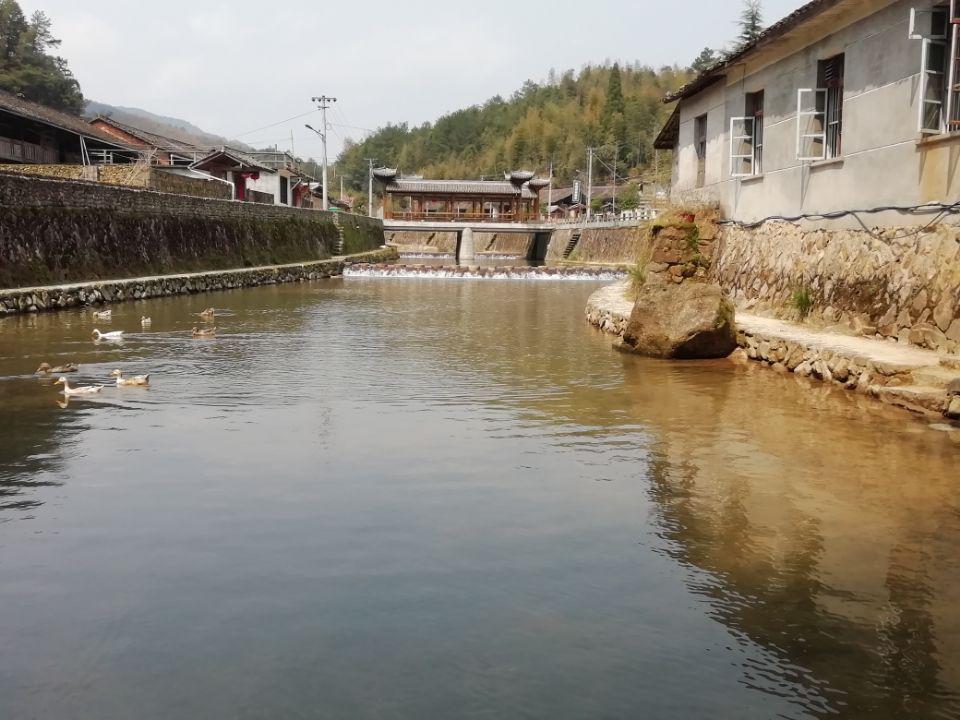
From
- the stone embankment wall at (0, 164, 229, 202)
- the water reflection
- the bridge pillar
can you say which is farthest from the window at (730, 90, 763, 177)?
the bridge pillar

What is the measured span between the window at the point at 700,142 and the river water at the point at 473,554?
11703 millimetres

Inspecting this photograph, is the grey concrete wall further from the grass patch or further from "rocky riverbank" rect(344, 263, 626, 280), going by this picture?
"rocky riverbank" rect(344, 263, 626, 280)

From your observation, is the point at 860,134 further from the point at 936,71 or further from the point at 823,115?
the point at 823,115

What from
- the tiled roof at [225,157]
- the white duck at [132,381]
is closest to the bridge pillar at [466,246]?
the tiled roof at [225,157]

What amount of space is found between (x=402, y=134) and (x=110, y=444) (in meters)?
156

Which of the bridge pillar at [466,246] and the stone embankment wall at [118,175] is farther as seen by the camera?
the bridge pillar at [466,246]

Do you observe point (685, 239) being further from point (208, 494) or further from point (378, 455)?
point (208, 494)

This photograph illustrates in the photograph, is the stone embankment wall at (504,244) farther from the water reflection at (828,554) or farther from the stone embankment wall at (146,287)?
the water reflection at (828,554)

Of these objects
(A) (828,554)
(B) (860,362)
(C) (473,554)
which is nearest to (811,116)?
(B) (860,362)

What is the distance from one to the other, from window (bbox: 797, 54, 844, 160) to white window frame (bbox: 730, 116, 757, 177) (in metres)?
2.53

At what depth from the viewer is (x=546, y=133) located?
114 meters

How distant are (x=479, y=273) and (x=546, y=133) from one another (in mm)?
74423

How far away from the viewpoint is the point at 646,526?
6.62 meters

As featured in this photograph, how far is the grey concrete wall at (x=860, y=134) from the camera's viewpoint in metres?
12.3
